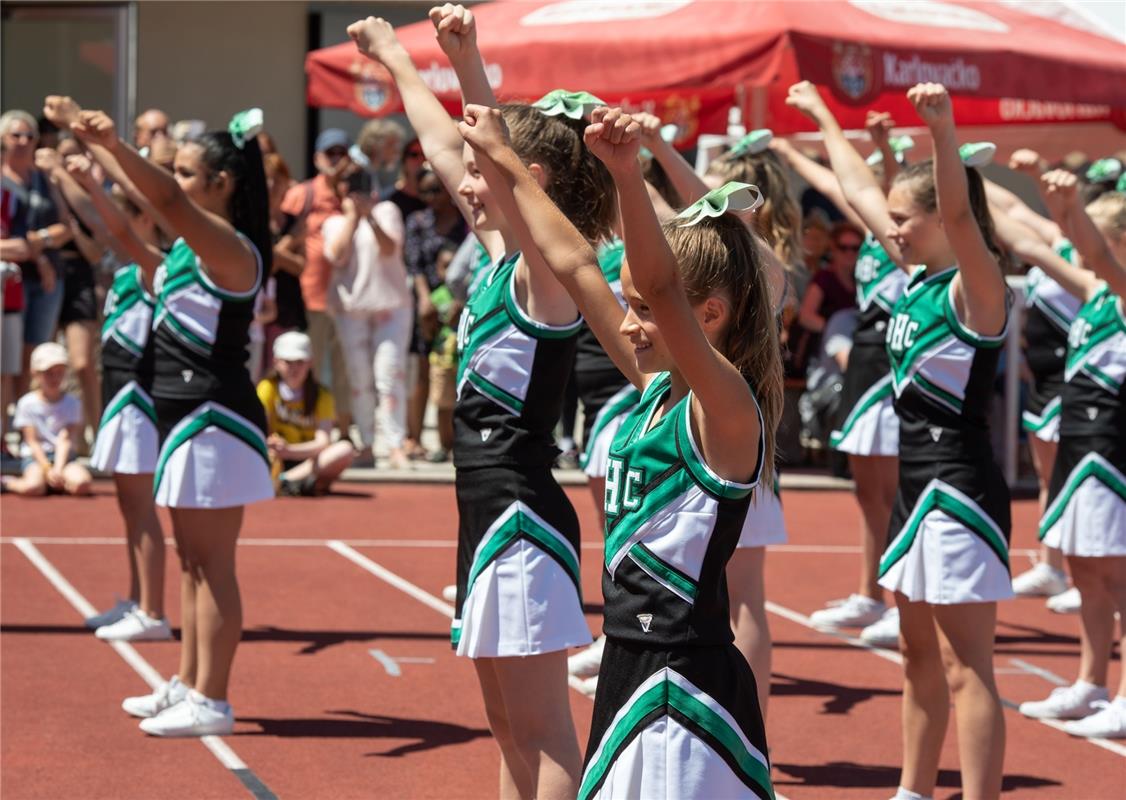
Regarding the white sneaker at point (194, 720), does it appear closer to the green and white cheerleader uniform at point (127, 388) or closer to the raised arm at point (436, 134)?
the green and white cheerleader uniform at point (127, 388)

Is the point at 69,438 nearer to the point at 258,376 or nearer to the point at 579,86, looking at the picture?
the point at 258,376

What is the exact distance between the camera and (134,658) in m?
7.09

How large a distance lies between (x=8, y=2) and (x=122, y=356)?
10.9 meters

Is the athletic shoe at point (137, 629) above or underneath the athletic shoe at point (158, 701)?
underneath

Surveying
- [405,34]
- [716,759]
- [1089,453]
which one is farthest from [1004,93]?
[716,759]

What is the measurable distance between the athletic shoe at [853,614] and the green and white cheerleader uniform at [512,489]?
3962 millimetres

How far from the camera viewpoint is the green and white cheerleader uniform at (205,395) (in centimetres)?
590

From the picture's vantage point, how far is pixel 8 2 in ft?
56.6

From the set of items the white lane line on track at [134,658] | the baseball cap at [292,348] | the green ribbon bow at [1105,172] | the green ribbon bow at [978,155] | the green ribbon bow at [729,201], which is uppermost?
the green ribbon bow at [978,155]

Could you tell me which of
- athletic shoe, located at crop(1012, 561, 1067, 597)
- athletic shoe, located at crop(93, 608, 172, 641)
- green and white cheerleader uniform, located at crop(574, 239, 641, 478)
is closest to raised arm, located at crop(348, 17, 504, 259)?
green and white cheerleader uniform, located at crop(574, 239, 641, 478)

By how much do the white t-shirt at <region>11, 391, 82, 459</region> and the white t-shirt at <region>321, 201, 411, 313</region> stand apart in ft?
6.91

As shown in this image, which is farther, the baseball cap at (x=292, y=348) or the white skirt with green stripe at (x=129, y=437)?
the baseball cap at (x=292, y=348)

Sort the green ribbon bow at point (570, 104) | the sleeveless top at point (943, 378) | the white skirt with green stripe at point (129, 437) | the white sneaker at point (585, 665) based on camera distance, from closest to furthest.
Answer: the green ribbon bow at point (570, 104) → the sleeveless top at point (943, 378) → the white sneaker at point (585, 665) → the white skirt with green stripe at point (129, 437)

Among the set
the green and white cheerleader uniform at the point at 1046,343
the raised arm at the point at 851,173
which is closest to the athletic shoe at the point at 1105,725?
the raised arm at the point at 851,173
